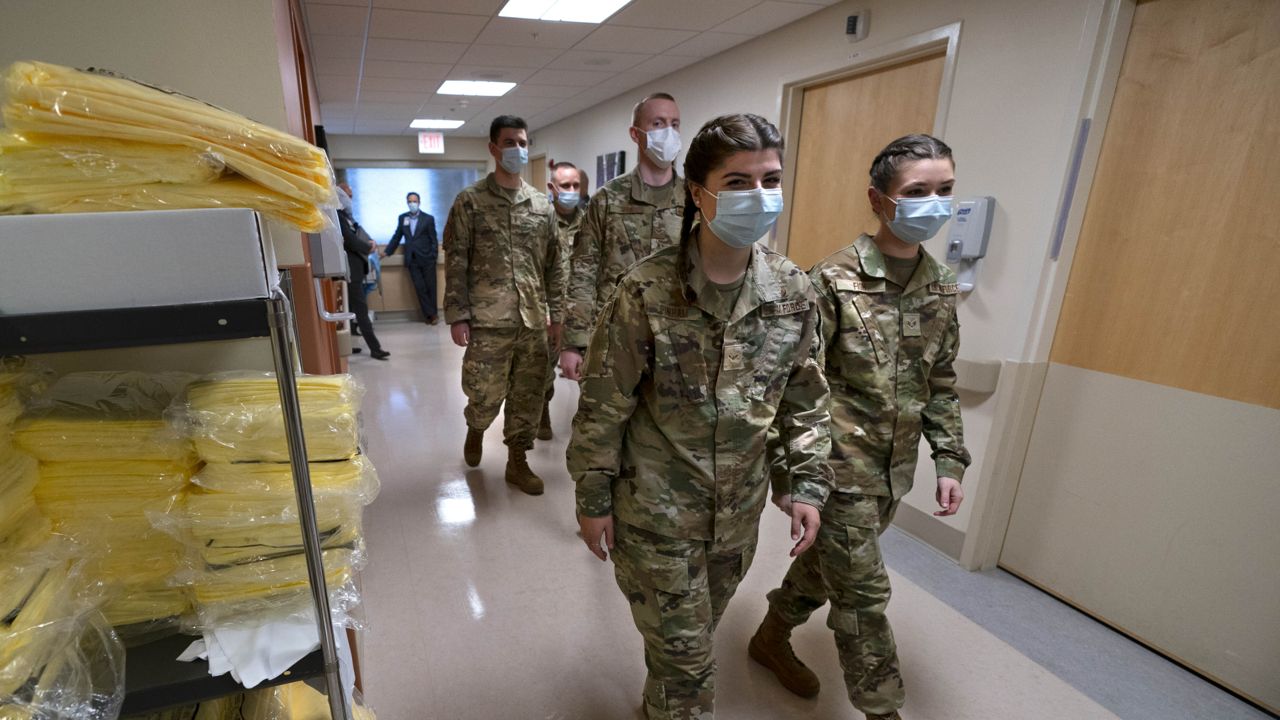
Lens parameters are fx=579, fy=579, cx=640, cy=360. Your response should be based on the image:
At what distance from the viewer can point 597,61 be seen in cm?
481

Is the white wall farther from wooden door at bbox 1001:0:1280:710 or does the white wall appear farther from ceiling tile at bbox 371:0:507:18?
ceiling tile at bbox 371:0:507:18

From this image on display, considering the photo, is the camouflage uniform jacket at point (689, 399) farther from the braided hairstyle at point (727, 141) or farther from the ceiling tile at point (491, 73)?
the ceiling tile at point (491, 73)

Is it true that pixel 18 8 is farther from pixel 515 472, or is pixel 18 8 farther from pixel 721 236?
pixel 515 472

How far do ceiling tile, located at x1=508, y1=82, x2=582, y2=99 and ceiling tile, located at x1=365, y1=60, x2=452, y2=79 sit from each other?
891 mm

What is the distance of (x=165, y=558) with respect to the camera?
82 cm

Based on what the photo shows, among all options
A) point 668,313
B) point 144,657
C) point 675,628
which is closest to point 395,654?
point 675,628

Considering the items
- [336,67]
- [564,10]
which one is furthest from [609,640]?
[336,67]

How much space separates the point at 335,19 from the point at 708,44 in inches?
98.8

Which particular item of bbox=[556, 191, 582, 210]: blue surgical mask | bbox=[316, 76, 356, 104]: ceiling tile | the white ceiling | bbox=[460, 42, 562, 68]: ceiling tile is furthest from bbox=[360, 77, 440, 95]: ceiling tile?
bbox=[556, 191, 582, 210]: blue surgical mask

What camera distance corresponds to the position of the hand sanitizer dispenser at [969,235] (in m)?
2.46

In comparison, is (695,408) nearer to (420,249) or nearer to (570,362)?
(570,362)

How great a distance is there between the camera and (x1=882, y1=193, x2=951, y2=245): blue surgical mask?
5.24ft

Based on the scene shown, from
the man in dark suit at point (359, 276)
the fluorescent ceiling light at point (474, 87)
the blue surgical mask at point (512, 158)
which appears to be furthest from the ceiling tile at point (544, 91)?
the blue surgical mask at point (512, 158)

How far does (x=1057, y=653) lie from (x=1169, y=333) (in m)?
1.21
